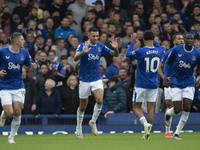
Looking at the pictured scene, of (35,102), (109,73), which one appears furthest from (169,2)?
(35,102)

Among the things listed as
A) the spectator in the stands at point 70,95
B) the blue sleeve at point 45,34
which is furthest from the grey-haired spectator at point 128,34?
the spectator in the stands at point 70,95

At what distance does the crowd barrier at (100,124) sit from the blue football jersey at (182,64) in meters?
4.80

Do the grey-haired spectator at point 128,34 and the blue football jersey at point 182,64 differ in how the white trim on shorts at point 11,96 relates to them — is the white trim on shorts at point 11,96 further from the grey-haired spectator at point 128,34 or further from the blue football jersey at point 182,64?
the grey-haired spectator at point 128,34

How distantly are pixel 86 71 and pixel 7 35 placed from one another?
25.9 ft

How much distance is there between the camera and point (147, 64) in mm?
13219

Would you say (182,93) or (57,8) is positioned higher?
(57,8)

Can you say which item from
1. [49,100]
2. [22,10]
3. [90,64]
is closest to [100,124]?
[49,100]

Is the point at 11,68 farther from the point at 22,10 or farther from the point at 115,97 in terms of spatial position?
the point at 22,10

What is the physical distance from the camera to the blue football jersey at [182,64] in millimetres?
13211

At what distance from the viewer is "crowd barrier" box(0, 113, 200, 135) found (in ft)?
57.8

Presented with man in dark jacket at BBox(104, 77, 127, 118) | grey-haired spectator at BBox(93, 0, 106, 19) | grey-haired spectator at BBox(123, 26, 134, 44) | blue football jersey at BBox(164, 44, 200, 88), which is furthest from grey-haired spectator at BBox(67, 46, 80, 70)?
blue football jersey at BBox(164, 44, 200, 88)

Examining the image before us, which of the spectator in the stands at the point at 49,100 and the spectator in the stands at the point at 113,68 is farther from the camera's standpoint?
the spectator in the stands at the point at 113,68

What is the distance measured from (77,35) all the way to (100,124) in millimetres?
5017

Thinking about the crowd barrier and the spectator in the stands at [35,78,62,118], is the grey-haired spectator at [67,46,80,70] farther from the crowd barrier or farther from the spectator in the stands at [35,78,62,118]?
the crowd barrier
